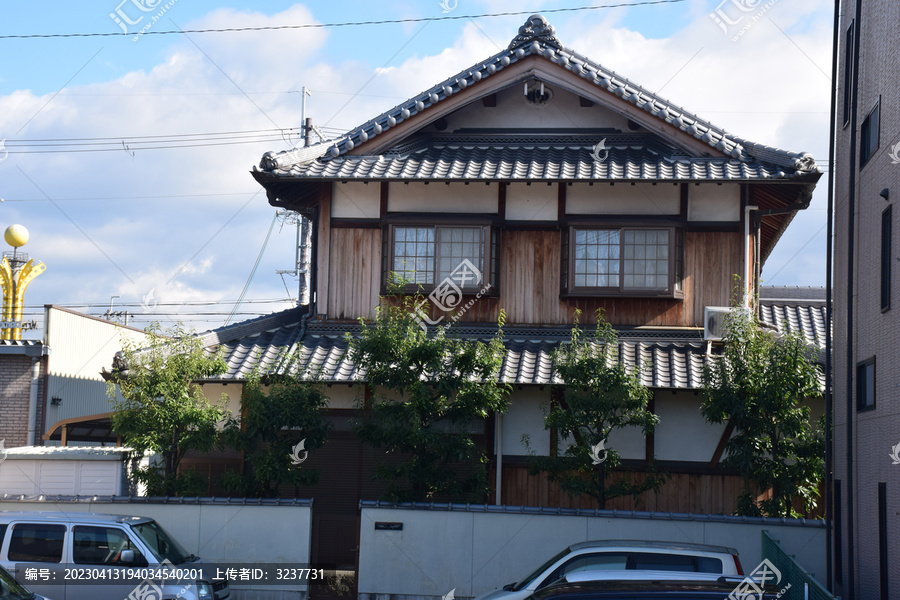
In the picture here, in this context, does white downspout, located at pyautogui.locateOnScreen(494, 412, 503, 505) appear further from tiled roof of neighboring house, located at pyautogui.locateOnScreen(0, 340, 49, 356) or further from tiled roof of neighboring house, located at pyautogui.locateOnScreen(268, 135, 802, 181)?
tiled roof of neighboring house, located at pyautogui.locateOnScreen(0, 340, 49, 356)

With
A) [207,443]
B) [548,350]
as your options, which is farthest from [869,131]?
[207,443]

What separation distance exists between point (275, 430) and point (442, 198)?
230 inches

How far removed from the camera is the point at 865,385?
1331 cm

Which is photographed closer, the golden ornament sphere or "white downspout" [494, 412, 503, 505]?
"white downspout" [494, 412, 503, 505]

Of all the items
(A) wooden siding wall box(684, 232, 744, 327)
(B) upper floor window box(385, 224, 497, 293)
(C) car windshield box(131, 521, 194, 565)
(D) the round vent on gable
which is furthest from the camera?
(D) the round vent on gable

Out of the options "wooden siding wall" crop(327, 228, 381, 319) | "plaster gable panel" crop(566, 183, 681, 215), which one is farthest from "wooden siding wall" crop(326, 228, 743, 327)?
"plaster gable panel" crop(566, 183, 681, 215)

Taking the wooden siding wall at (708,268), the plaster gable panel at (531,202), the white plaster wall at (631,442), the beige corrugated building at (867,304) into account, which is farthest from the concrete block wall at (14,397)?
the beige corrugated building at (867,304)

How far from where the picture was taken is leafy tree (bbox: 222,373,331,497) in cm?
1465

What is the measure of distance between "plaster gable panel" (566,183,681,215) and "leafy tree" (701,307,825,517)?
3.69 metres

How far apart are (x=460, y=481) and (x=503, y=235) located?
5144mm

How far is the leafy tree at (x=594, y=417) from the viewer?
1431cm

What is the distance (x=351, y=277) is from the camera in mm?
17719

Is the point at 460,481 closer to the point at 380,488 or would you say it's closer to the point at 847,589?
the point at 380,488

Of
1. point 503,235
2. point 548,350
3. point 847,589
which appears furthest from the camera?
point 503,235
